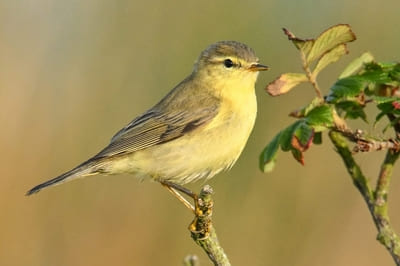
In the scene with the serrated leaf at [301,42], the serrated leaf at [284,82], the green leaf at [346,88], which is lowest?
the green leaf at [346,88]

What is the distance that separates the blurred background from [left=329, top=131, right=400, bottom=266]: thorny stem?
2.53 m

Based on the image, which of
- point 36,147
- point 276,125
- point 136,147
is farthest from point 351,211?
point 36,147

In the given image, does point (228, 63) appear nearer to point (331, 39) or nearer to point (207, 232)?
point (207, 232)

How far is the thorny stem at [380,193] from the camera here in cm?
172

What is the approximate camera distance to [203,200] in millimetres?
2430

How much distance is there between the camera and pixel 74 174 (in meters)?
3.38

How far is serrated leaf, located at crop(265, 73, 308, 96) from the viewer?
2039 mm

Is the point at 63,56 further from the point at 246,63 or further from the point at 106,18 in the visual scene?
the point at 246,63

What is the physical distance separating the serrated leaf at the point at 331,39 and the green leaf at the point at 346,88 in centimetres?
10

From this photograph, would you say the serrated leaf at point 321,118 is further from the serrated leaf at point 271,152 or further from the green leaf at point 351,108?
the serrated leaf at point 271,152

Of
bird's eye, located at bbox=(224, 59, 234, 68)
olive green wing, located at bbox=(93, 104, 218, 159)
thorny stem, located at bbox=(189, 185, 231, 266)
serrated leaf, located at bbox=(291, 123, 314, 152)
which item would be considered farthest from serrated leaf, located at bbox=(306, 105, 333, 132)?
bird's eye, located at bbox=(224, 59, 234, 68)

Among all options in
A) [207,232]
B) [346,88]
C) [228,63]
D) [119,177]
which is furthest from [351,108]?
[119,177]

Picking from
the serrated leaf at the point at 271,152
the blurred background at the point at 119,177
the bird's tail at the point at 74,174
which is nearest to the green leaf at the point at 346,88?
the serrated leaf at the point at 271,152

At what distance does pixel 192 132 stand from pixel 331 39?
162cm
